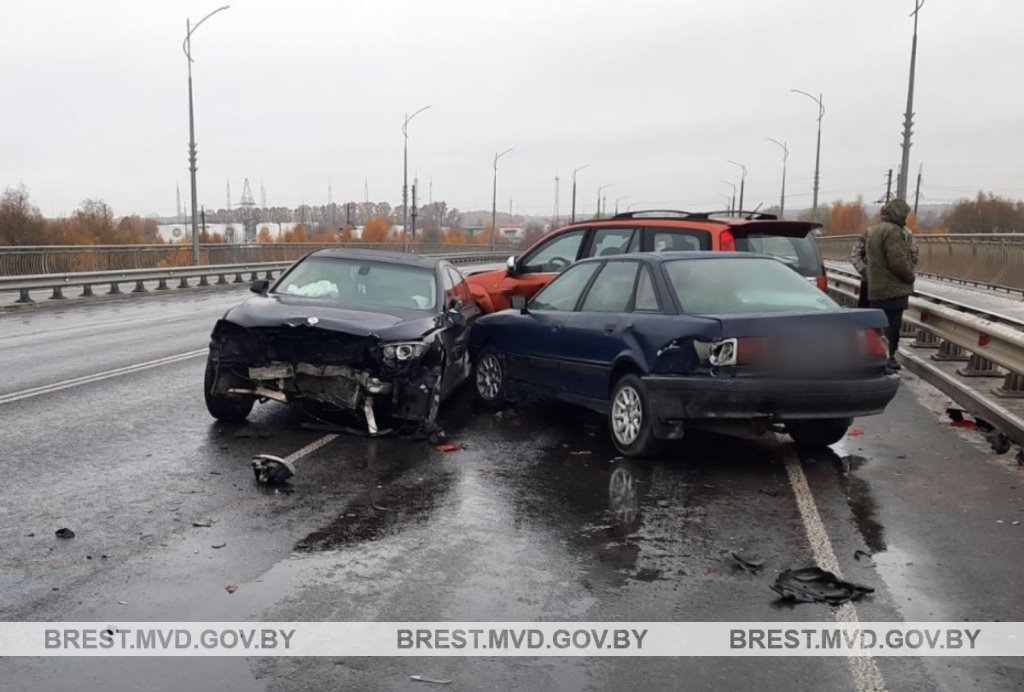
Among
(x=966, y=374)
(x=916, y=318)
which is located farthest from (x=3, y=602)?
(x=916, y=318)

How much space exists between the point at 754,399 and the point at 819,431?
1.31 meters

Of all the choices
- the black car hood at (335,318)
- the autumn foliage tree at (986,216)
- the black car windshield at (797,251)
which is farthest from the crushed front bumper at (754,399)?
the autumn foliage tree at (986,216)

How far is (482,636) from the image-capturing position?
4055 mm

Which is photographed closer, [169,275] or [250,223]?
[169,275]

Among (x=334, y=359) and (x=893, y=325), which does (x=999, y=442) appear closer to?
(x=893, y=325)

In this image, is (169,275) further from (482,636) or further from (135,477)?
(482,636)

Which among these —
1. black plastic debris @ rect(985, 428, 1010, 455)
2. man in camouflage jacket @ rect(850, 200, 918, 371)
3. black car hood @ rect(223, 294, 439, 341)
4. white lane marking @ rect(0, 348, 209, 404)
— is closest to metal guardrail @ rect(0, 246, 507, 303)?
white lane marking @ rect(0, 348, 209, 404)

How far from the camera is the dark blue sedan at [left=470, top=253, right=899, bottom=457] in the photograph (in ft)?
22.2

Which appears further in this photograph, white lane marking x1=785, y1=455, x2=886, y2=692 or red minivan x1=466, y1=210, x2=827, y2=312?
red minivan x1=466, y1=210, x2=827, y2=312

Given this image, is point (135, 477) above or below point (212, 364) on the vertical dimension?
below

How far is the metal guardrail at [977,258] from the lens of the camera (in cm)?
2645

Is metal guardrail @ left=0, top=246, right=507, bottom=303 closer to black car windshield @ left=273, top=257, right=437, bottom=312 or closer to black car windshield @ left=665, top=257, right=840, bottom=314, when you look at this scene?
black car windshield @ left=273, top=257, right=437, bottom=312

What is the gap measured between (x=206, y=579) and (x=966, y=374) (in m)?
9.24

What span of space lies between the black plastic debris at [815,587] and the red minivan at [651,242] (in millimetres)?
5311
